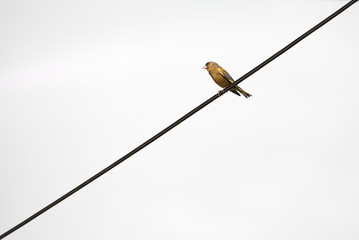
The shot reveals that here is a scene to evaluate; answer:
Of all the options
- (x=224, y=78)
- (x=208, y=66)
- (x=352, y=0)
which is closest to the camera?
(x=352, y=0)

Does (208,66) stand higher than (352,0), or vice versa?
(208,66)

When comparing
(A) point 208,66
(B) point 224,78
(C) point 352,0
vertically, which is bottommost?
(C) point 352,0

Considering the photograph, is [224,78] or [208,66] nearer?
[224,78]

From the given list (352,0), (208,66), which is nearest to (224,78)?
(208,66)

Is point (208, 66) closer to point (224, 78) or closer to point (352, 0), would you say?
point (224, 78)

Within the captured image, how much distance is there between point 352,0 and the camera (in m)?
2.88

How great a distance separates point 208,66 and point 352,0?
4.23 m

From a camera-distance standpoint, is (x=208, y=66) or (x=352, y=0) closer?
(x=352, y=0)

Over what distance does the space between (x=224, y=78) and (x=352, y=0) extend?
364 centimetres

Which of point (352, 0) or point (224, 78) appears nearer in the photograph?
point (352, 0)

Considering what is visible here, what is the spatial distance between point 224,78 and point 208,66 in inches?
25.2

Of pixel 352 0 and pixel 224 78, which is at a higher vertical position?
pixel 224 78

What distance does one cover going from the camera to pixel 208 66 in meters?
7.07

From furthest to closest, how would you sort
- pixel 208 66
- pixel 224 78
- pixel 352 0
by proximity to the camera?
pixel 208 66, pixel 224 78, pixel 352 0
